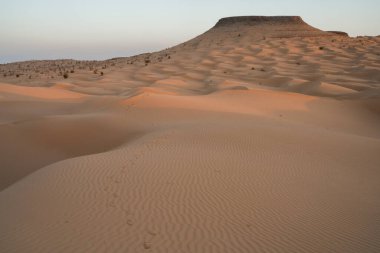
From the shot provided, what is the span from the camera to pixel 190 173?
5.68m

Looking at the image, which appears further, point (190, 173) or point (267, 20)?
point (267, 20)

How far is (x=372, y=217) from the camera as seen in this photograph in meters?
4.62

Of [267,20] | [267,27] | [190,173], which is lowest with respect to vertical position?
[190,173]

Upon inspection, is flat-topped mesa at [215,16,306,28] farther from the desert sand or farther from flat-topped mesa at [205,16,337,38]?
the desert sand

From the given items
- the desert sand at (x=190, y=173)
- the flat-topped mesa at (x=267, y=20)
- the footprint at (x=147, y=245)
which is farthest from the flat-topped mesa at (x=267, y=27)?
the footprint at (x=147, y=245)

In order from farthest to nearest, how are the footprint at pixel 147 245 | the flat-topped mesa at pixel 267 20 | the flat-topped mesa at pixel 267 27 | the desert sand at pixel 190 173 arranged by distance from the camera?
the flat-topped mesa at pixel 267 20, the flat-topped mesa at pixel 267 27, the desert sand at pixel 190 173, the footprint at pixel 147 245

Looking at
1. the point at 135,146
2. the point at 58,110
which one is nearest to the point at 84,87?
the point at 58,110

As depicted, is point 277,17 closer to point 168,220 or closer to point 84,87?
point 84,87

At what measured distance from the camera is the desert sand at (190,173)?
3.89m

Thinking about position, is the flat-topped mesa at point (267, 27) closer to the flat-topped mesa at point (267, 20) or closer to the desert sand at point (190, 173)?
the flat-topped mesa at point (267, 20)

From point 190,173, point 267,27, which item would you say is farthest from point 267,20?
point 190,173

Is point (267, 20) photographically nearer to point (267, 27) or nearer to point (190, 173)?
point (267, 27)

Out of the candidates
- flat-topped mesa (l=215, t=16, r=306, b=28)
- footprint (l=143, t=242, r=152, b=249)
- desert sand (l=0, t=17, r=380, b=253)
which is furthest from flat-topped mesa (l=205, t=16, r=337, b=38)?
footprint (l=143, t=242, r=152, b=249)

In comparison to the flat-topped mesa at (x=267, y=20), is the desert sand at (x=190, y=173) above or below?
below
